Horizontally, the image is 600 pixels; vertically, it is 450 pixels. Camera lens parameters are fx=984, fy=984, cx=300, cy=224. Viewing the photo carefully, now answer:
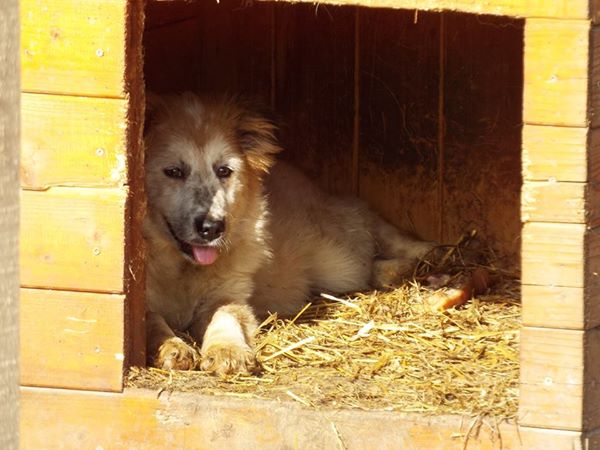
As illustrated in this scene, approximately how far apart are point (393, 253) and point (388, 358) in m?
1.81

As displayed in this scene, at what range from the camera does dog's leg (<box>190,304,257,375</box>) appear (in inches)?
142

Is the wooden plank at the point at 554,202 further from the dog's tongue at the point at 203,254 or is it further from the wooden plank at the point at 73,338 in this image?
the dog's tongue at the point at 203,254

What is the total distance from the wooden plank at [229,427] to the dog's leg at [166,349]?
1.22 feet

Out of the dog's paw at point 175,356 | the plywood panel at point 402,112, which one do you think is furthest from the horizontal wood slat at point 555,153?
the plywood panel at point 402,112

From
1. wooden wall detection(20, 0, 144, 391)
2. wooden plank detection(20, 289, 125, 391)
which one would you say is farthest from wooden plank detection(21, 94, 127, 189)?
wooden plank detection(20, 289, 125, 391)

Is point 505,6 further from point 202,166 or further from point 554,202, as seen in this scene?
point 202,166

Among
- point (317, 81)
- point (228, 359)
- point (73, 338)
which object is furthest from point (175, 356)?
point (317, 81)

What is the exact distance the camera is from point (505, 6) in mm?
2834

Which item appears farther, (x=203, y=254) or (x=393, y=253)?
(x=393, y=253)

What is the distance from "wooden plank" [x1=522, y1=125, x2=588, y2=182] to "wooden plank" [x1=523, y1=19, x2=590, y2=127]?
0.03 m

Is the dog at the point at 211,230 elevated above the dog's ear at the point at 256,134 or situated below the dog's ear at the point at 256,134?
below

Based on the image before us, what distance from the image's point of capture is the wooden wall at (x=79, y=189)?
10.1ft

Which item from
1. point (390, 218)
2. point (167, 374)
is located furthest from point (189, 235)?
point (390, 218)

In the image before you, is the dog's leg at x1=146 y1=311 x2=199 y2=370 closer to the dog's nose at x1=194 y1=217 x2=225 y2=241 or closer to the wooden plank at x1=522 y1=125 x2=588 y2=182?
the dog's nose at x1=194 y1=217 x2=225 y2=241
